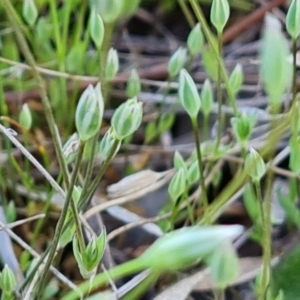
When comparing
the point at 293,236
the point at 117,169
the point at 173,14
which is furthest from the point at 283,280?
the point at 173,14

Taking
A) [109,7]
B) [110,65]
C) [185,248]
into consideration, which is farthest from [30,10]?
[185,248]

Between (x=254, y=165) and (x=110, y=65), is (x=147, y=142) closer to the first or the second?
(x=110, y=65)

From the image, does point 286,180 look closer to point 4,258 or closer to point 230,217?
point 230,217

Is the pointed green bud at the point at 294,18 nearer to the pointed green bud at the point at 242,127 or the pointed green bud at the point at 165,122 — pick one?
the pointed green bud at the point at 242,127

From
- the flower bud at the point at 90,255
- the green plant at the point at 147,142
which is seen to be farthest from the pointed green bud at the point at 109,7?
the flower bud at the point at 90,255

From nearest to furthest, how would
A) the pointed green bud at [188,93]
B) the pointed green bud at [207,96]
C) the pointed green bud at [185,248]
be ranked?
the pointed green bud at [185,248] < the pointed green bud at [188,93] < the pointed green bud at [207,96]
